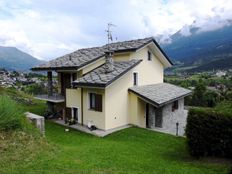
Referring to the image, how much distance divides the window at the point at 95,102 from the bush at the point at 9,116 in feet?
24.2

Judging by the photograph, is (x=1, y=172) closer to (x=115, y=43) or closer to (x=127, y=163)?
(x=127, y=163)

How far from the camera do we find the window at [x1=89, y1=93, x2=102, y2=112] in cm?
1792

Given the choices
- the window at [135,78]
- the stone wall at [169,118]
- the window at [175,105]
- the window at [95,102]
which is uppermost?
the window at [135,78]

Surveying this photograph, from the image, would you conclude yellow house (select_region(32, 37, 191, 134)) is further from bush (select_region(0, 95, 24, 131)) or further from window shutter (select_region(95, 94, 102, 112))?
bush (select_region(0, 95, 24, 131))

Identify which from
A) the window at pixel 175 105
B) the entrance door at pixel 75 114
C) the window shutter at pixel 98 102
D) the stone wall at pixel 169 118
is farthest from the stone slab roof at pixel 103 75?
the window at pixel 175 105

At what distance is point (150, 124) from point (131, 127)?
1.95 m

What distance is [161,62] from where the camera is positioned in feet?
81.1

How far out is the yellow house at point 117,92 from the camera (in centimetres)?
1795

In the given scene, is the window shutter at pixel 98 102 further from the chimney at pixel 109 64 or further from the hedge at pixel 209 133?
the hedge at pixel 209 133

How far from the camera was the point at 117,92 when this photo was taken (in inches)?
721

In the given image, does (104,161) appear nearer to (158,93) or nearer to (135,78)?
(158,93)

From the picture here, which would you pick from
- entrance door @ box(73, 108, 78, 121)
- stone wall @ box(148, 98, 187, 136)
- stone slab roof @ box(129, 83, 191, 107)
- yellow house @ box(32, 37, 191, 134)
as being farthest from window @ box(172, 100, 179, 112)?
entrance door @ box(73, 108, 78, 121)

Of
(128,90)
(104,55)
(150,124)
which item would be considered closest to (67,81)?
(104,55)

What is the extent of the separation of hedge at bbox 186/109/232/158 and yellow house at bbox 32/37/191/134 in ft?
23.1
